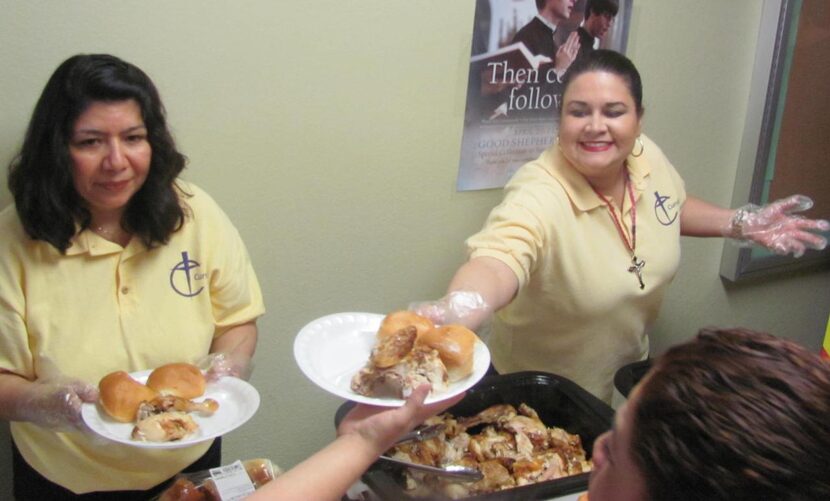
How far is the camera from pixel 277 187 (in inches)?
67.2

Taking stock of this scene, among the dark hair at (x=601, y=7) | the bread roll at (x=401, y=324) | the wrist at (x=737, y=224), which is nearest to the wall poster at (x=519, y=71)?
the dark hair at (x=601, y=7)

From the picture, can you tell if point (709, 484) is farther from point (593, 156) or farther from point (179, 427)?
point (593, 156)

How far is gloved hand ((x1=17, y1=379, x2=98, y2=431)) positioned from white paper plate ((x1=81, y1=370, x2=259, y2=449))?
0.02m

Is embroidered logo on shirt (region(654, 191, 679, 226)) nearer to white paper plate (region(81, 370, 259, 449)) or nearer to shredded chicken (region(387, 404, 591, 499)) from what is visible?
shredded chicken (region(387, 404, 591, 499))

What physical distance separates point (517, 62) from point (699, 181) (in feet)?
3.12

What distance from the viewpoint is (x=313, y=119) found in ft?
5.55

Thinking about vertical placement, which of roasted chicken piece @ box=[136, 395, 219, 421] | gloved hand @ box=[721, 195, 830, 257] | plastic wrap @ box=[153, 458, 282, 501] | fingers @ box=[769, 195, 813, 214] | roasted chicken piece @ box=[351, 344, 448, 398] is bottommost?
plastic wrap @ box=[153, 458, 282, 501]

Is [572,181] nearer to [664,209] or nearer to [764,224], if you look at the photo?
[664,209]

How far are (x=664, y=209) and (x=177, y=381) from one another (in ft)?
3.91

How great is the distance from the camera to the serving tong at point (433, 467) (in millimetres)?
1134

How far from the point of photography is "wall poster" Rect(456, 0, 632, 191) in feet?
6.19

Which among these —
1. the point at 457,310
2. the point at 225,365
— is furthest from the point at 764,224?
the point at 225,365

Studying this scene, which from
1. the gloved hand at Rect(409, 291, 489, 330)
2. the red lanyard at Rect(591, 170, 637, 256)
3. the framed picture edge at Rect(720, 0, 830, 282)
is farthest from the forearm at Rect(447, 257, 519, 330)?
the framed picture edge at Rect(720, 0, 830, 282)

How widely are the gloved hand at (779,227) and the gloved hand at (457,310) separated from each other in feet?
3.27
